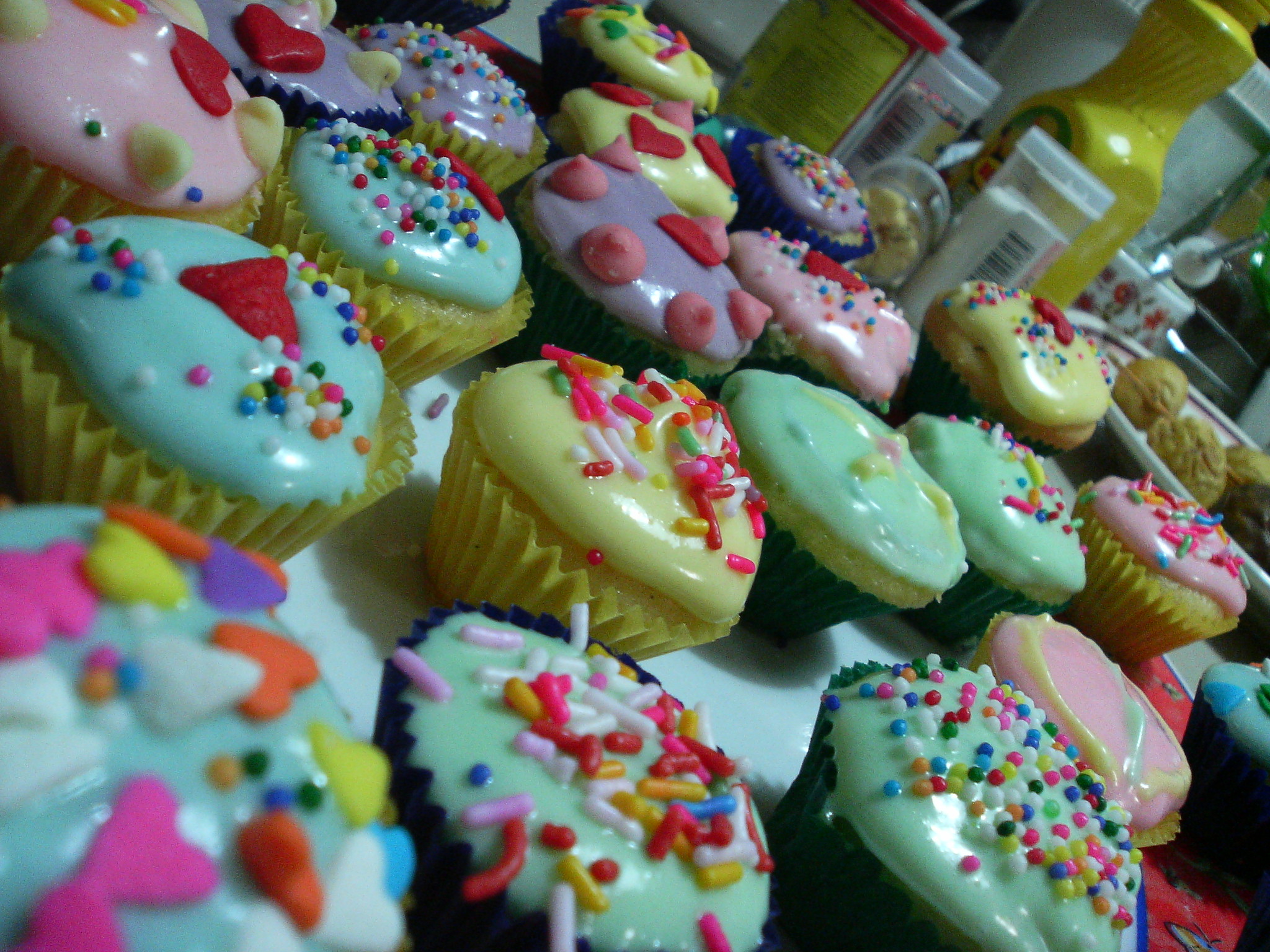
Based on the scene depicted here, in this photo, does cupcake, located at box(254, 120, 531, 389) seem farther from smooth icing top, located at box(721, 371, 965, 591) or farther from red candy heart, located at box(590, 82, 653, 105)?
red candy heart, located at box(590, 82, 653, 105)

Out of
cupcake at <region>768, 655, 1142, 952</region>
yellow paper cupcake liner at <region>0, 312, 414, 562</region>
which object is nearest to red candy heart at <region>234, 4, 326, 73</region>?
yellow paper cupcake liner at <region>0, 312, 414, 562</region>

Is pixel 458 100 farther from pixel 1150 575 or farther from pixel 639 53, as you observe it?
pixel 1150 575

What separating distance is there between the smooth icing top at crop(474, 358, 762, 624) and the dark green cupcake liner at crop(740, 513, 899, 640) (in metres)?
0.26

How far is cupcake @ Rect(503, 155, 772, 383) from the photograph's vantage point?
2191mm

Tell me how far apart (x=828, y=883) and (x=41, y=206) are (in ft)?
5.82

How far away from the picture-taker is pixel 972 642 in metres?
2.71

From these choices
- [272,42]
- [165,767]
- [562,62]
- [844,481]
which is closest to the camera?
[165,767]

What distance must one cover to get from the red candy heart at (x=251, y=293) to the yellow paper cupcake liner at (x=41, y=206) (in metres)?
0.27

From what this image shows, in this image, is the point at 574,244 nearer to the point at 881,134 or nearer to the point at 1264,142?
the point at 881,134

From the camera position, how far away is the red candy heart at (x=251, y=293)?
1273mm

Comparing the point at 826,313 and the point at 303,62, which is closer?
the point at 303,62

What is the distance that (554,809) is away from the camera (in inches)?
43.0

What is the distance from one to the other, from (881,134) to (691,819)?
3.84 metres

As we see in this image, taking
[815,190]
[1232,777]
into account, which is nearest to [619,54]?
[815,190]
